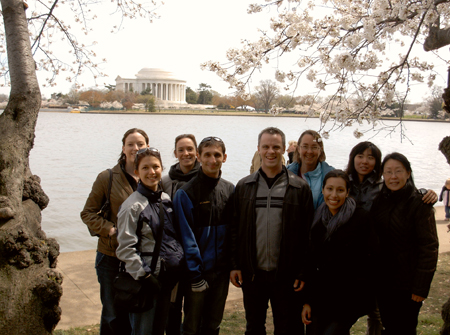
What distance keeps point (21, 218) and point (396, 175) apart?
10.00 feet

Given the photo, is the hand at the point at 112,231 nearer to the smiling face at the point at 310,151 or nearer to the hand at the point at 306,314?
the hand at the point at 306,314

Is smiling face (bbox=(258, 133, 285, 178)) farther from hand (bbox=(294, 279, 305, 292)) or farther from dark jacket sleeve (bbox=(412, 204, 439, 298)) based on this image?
dark jacket sleeve (bbox=(412, 204, 439, 298))

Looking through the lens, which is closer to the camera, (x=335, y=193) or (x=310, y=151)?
(x=335, y=193)

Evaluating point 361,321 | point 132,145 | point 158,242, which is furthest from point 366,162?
point 361,321

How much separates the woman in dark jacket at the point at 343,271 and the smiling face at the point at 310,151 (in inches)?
29.1

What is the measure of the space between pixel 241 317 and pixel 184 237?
7.49 feet

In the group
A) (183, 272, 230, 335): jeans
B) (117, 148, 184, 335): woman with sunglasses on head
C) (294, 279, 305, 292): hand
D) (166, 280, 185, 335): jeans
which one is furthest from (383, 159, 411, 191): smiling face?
(166, 280, 185, 335): jeans

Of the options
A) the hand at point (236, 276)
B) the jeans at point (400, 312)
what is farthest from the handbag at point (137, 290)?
the jeans at point (400, 312)

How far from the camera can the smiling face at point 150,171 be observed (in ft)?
10.1

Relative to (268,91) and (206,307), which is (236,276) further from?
(268,91)

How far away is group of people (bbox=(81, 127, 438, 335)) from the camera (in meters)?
3.05

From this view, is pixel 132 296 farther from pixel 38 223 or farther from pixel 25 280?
pixel 38 223

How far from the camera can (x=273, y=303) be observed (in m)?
3.27

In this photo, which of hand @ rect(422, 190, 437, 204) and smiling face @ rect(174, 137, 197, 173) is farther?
smiling face @ rect(174, 137, 197, 173)
